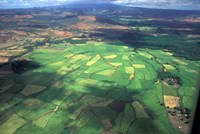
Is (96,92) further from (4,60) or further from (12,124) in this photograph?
(4,60)

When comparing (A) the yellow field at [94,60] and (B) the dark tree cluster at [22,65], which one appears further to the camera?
(A) the yellow field at [94,60]

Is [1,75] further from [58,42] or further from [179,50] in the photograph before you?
[179,50]

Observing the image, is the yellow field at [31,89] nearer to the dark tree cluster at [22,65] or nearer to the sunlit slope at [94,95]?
the sunlit slope at [94,95]

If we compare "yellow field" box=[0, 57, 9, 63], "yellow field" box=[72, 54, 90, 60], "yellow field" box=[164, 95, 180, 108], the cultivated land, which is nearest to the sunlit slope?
the cultivated land

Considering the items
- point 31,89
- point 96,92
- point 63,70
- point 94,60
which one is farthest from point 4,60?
point 96,92

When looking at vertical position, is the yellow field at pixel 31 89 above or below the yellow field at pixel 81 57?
above

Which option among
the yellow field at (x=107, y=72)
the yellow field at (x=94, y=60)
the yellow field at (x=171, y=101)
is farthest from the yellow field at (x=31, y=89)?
the yellow field at (x=171, y=101)

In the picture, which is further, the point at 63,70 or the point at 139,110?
the point at 63,70
